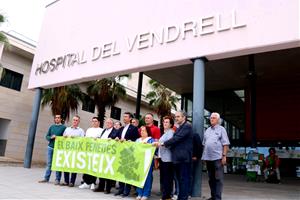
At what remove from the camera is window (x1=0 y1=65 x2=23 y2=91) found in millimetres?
15884

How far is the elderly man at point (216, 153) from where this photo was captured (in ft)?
17.5

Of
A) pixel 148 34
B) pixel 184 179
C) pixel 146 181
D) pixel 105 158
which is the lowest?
pixel 146 181

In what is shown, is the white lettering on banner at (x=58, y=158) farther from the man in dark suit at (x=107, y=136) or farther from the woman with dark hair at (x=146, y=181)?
the woman with dark hair at (x=146, y=181)

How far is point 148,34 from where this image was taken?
8.30 meters

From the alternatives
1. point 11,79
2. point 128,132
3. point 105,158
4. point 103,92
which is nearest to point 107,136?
point 105,158

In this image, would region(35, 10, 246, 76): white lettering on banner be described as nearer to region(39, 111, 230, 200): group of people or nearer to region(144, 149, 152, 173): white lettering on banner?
region(39, 111, 230, 200): group of people

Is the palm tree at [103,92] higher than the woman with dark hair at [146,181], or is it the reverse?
the palm tree at [103,92]

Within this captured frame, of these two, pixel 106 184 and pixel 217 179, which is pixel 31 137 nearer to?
pixel 106 184

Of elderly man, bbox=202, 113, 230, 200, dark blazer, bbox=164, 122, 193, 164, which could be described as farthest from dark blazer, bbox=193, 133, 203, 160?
dark blazer, bbox=164, 122, 193, 164

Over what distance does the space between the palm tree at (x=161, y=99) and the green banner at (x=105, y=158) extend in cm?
1451

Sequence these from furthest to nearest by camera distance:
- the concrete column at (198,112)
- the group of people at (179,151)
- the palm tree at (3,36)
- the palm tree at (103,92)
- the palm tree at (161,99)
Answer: the palm tree at (161,99) → the palm tree at (103,92) → the palm tree at (3,36) → the concrete column at (198,112) → the group of people at (179,151)

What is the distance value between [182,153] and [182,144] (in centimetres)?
17

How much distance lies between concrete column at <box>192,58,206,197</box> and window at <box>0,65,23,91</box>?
12129 mm

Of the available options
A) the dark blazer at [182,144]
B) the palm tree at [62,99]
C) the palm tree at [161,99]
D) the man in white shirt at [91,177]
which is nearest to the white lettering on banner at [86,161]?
the man in white shirt at [91,177]
